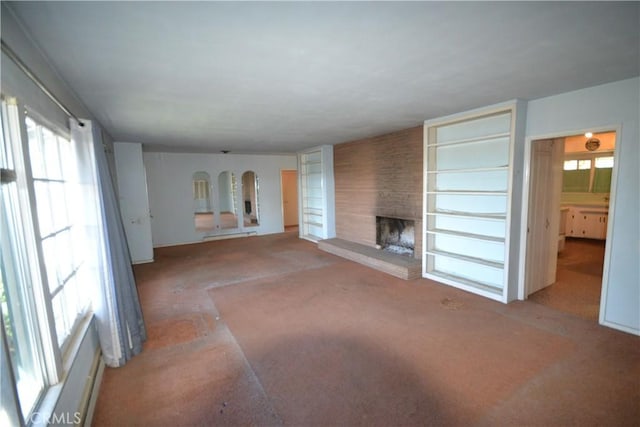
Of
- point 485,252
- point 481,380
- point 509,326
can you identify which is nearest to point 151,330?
point 481,380

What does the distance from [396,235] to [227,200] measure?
5.41 m

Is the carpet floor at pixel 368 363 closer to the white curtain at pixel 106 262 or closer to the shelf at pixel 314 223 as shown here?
the white curtain at pixel 106 262

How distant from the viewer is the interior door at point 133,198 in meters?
5.82

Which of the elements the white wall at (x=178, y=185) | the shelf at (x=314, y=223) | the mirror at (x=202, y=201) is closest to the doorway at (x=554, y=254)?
the shelf at (x=314, y=223)

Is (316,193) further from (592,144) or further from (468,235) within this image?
(592,144)

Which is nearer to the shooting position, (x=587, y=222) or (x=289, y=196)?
(x=587, y=222)

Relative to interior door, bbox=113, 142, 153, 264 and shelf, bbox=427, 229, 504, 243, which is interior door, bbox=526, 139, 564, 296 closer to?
shelf, bbox=427, 229, 504, 243

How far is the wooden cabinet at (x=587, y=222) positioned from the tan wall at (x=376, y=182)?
4.96 metres

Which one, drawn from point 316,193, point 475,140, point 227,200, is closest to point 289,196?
point 227,200

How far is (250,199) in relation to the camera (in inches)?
361

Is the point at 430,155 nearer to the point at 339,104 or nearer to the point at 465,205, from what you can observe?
the point at 465,205

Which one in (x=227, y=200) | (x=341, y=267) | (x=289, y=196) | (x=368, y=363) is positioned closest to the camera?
(x=368, y=363)

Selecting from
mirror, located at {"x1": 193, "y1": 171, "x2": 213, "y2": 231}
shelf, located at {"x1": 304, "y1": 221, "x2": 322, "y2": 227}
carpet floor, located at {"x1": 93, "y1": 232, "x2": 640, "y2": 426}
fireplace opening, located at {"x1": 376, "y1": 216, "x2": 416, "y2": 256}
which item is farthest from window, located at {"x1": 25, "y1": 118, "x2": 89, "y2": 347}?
mirror, located at {"x1": 193, "y1": 171, "x2": 213, "y2": 231}

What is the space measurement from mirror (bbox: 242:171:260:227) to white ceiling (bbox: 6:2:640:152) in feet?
17.7
